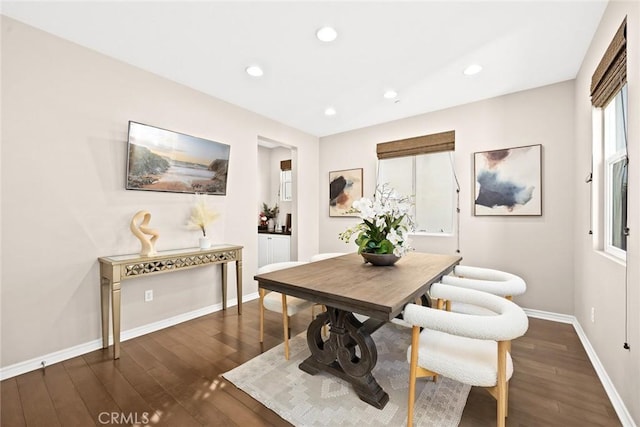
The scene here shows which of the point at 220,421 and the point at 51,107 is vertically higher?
the point at 51,107

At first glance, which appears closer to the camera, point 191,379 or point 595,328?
point 191,379

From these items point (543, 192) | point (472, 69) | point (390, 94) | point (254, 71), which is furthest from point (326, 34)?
point (543, 192)

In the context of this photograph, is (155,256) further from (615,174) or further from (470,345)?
(615,174)

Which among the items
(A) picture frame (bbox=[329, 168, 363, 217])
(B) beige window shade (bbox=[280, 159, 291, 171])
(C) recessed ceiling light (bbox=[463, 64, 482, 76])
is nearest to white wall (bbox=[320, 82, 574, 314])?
(C) recessed ceiling light (bbox=[463, 64, 482, 76])

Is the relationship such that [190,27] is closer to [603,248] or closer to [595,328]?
[603,248]

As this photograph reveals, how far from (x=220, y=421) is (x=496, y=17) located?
3.31 m

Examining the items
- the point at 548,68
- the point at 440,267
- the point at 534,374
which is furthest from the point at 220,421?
the point at 548,68

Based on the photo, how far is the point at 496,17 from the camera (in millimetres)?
1979

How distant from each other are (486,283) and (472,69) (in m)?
2.16

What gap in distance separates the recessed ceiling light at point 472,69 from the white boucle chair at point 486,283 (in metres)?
2.00

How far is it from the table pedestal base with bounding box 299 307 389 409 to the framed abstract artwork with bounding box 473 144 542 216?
243 centimetres

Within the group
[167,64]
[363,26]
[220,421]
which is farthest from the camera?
[167,64]

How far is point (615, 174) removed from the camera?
200 cm

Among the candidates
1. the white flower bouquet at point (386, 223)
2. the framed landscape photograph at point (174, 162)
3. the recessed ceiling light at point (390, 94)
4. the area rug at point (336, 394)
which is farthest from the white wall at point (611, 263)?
the framed landscape photograph at point (174, 162)
